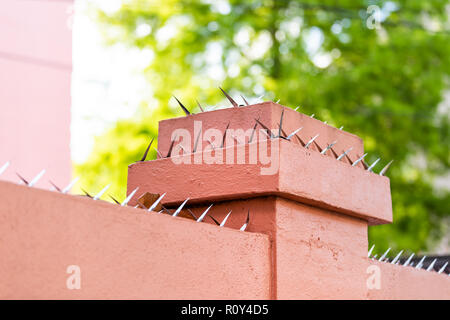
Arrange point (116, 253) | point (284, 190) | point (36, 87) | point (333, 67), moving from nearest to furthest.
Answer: point (116, 253) < point (284, 190) < point (36, 87) < point (333, 67)

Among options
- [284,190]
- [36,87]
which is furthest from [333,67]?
[284,190]

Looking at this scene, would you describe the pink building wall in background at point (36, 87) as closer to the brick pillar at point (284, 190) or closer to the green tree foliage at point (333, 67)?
the green tree foliage at point (333, 67)

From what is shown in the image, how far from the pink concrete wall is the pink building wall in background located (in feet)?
18.7

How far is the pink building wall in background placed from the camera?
7.92 meters

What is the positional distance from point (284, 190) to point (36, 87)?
654 centimetres

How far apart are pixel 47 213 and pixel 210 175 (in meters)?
0.88

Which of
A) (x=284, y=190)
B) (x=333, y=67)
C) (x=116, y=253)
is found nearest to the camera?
(x=116, y=253)

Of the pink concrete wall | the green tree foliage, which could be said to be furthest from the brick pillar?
the green tree foliage

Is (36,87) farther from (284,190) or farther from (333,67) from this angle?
(284,190)

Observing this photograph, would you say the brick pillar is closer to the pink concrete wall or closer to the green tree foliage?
the pink concrete wall

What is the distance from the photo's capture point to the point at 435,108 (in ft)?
38.4

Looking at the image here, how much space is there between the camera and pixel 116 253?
1.99m
